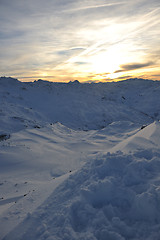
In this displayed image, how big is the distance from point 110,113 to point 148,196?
17925mm

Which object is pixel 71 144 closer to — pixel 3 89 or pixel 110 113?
pixel 110 113

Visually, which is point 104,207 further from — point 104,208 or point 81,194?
point 81,194

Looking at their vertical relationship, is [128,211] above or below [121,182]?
below

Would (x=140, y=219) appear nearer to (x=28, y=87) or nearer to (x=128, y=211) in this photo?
(x=128, y=211)

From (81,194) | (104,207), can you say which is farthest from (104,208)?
(81,194)

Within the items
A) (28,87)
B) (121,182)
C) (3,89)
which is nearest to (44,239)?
(121,182)

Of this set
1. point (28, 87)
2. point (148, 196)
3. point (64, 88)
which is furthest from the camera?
point (64, 88)

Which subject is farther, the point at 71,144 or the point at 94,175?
the point at 71,144

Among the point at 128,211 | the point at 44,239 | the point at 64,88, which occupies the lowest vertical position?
the point at 44,239

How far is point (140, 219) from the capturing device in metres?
2.10

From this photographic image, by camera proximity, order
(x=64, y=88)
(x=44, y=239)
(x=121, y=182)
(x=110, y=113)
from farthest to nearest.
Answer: (x=64, y=88) → (x=110, y=113) → (x=121, y=182) → (x=44, y=239)

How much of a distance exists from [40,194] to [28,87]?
22406 millimetres

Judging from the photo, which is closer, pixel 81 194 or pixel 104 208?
pixel 104 208

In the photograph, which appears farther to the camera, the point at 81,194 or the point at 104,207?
the point at 81,194
